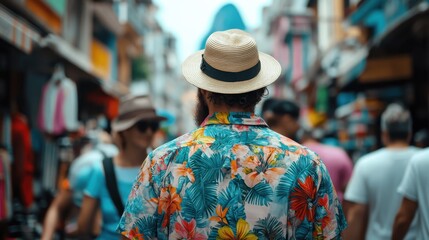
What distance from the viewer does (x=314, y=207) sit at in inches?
117

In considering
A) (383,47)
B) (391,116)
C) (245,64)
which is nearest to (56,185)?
(383,47)

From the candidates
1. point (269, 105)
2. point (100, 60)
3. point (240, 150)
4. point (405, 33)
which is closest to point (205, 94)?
point (240, 150)

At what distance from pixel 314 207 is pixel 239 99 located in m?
0.50

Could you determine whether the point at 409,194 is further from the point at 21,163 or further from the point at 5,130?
the point at 21,163

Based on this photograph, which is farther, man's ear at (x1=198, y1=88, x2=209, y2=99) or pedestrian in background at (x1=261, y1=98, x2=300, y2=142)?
pedestrian in background at (x1=261, y1=98, x2=300, y2=142)

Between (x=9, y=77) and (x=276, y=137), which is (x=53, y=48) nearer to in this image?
(x=9, y=77)

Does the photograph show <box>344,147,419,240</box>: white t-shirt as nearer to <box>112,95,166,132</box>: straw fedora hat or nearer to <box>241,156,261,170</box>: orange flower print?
<box>112,95,166,132</box>: straw fedora hat

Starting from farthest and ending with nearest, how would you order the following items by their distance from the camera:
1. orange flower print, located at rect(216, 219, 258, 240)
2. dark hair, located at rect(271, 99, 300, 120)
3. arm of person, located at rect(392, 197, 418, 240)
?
dark hair, located at rect(271, 99, 300, 120) < arm of person, located at rect(392, 197, 418, 240) < orange flower print, located at rect(216, 219, 258, 240)

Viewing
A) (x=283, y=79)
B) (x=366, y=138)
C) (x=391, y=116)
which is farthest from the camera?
(x=283, y=79)

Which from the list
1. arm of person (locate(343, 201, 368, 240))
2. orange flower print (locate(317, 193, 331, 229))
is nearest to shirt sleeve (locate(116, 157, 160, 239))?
orange flower print (locate(317, 193, 331, 229))

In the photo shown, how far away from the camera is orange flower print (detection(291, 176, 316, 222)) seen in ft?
9.58

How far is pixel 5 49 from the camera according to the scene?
11594 mm

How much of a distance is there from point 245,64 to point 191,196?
1.91 ft

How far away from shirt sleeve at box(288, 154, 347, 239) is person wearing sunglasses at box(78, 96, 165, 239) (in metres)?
1.89
